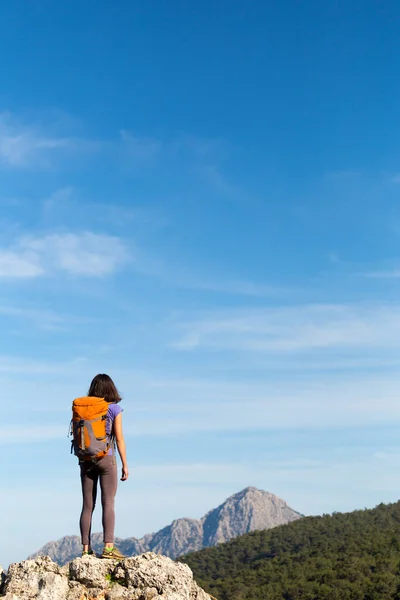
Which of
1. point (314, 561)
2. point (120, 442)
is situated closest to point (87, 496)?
point (120, 442)

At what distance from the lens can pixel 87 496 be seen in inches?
368

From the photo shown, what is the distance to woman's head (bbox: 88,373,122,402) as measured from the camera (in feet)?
31.0

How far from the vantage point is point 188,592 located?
7.94 m

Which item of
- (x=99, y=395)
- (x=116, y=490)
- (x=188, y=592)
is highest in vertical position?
(x=99, y=395)

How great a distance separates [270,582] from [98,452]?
3795 inches

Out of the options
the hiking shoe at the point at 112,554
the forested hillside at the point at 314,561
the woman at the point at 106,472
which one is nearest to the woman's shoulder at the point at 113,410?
the woman at the point at 106,472

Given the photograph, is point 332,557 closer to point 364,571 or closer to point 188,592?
point 364,571

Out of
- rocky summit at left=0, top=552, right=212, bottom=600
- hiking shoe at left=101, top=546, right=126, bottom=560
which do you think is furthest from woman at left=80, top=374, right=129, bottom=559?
rocky summit at left=0, top=552, right=212, bottom=600

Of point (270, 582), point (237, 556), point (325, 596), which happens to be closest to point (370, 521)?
point (237, 556)

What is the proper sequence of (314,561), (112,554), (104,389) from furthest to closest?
1. (314,561)
2. (104,389)
3. (112,554)

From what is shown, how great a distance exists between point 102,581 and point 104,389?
2.55 meters

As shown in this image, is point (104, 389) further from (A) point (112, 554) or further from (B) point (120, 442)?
(A) point (112, 554)

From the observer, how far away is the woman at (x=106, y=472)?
916 cm

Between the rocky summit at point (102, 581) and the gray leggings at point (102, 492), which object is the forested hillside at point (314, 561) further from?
the rocky summit at point (102, 581)
